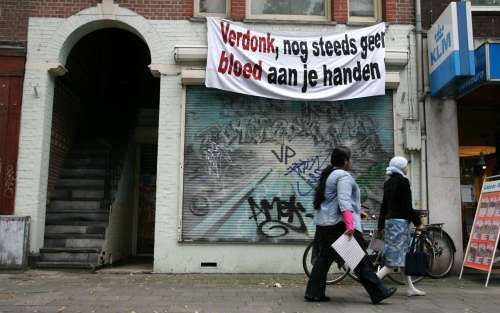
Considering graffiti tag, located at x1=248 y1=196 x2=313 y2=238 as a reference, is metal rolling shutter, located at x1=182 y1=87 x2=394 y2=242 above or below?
above

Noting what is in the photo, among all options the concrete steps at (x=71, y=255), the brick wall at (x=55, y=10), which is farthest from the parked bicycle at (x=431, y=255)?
the brick wall at (x=55, y=10)

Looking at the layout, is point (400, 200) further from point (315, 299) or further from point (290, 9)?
point (290, 9)

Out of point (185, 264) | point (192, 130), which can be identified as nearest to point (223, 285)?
point (185, 264)

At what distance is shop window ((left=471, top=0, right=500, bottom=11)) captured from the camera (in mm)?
10023

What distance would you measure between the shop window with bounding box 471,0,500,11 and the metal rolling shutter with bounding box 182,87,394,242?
94.8 inches

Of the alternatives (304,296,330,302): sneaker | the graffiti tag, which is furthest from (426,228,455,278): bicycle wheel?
(304,296,330,302): sneaker

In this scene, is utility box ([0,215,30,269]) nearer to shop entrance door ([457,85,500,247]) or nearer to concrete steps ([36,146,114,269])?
concrete steps ([36,146,114,269])

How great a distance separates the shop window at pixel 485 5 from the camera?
32.9 feet


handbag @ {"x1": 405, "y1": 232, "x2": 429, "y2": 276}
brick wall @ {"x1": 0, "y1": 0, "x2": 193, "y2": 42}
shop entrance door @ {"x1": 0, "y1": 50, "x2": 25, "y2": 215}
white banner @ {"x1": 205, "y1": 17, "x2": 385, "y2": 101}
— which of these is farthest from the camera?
brick wall @ {"x1": 0, "y1": 0, "x2": 193, "y2": 42}

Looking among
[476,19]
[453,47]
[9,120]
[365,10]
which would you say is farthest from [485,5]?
[9,120]

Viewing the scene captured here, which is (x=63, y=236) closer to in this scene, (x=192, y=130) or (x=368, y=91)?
(x=192, y=130)

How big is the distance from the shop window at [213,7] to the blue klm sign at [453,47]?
3.88 m

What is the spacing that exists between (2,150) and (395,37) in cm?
751

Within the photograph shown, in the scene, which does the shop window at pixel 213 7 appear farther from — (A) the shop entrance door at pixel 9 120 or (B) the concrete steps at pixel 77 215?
(B) the concrete steps at pixel 77 215
